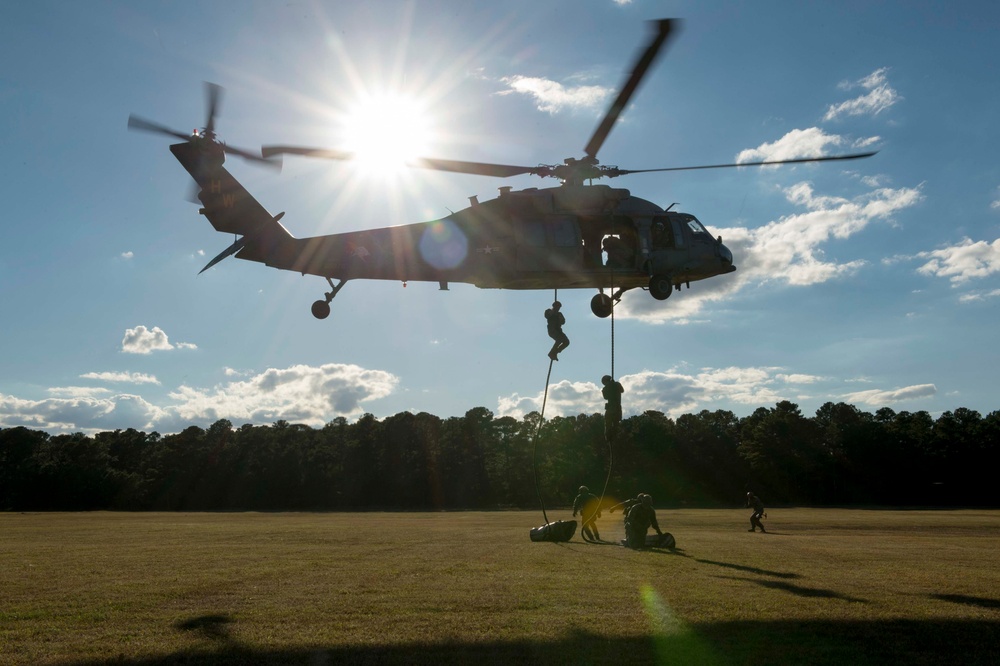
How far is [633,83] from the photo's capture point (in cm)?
1395

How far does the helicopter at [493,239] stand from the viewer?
18.0 metres

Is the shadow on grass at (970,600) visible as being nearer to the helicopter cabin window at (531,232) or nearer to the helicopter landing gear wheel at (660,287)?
the helicopter landing gear wheel at (660,287)

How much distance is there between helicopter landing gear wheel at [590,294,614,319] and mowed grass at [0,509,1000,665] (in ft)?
19.8

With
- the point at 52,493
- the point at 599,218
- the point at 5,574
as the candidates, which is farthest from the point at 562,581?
the point at 52,493

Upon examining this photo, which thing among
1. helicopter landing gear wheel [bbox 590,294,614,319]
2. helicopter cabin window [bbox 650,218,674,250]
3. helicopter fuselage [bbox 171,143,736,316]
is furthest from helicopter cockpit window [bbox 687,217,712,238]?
helicopter landing gear wheel [bbox 590,294,614,319]

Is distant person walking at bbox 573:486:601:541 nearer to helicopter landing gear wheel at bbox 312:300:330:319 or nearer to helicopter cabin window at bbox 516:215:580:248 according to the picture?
helicopter cabin window at bbox 516:215:580:248

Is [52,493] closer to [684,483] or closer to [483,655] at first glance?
[684,483]

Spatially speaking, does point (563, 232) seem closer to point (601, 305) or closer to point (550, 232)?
point (550, 232)

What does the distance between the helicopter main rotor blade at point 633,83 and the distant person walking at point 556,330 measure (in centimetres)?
386

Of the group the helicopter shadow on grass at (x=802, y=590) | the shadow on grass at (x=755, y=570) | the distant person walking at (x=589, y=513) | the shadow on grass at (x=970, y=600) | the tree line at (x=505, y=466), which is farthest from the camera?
the tree line at (x=505, y=466)

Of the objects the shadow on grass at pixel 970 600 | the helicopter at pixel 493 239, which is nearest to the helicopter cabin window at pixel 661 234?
Result: the helicopter at pixel 493 239

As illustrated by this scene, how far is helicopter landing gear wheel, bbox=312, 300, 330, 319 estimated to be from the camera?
56.4ft

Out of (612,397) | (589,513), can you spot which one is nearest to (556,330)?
(612,397)

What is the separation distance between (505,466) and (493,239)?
85715 millimetres
